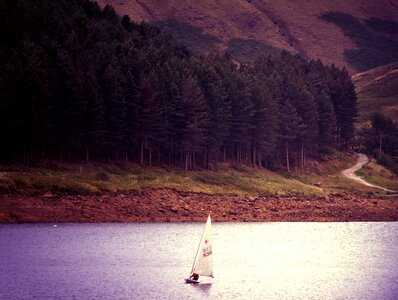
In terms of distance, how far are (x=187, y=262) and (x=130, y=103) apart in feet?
202

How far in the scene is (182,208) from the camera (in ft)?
342

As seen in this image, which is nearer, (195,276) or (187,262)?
(195,276)

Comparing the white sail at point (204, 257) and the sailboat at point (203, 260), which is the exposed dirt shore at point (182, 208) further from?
the white sail at point (204, 257)

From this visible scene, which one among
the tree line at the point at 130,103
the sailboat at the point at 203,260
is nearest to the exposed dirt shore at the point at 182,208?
the tree line at the point at 130,103

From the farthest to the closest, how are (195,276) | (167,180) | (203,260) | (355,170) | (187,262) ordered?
(355,170) < (167,180) < (187,262) < (195,276) < (203,260)

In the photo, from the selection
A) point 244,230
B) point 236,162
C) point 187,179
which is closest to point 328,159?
point 236,162

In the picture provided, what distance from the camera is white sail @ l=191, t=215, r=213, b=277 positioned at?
57188 mm

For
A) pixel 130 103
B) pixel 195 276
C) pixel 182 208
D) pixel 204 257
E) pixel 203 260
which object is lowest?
pixel 195 276

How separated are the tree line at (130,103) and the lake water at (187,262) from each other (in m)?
26.1

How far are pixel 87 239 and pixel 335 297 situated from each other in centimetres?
3349

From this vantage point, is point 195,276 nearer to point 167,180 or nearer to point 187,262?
point 187,262

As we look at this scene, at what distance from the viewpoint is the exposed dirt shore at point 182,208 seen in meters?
93.1

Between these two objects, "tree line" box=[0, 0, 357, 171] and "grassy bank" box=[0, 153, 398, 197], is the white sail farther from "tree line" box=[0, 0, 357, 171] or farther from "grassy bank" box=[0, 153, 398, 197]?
"tree line" box=[0, 0, 357, 171]

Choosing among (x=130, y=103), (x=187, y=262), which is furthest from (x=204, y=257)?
(x=130, y=103)
